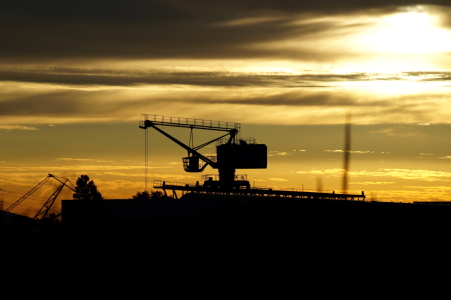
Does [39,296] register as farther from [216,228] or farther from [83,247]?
[216,228]

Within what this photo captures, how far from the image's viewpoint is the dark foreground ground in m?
58.4

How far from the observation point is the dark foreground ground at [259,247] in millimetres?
58406

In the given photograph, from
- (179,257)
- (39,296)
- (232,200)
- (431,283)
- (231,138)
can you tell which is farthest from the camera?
(231,138)

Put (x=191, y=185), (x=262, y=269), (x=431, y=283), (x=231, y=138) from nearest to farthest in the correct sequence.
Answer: (x=431, y=283), (x=262, y=269), (x=191, y=185), (x=231, y=138)

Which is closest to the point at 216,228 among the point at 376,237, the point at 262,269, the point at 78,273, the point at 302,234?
the point at 302,234

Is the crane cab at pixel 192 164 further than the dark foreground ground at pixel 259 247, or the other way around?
the crane cab at pixel 192 164

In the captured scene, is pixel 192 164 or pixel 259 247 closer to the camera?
pixel 259 247

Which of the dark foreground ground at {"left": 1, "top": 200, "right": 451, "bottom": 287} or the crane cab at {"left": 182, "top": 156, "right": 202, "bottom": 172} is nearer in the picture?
the dark foreground ground at {"left": 1, "top": 200, "right": 451, "bottom": 287}

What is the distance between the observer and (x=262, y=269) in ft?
201

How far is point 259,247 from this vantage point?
74.8 meters

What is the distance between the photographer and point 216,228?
8762 cm

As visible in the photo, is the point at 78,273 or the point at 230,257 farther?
the point at 230,257

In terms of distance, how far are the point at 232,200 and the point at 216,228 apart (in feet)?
77.9

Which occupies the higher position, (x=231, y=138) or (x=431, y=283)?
(x=231, y=138)
